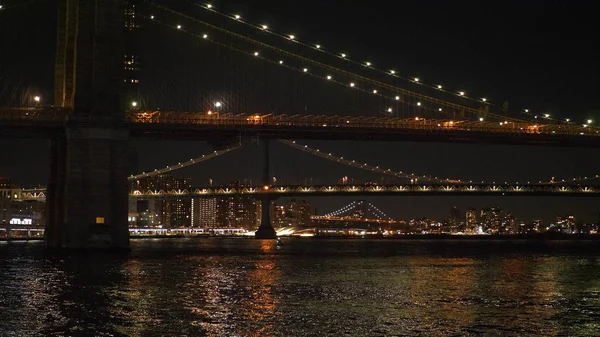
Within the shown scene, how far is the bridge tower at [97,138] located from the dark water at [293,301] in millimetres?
8033

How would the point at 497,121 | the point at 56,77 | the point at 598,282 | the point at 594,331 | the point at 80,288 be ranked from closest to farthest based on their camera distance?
the point at 594,331
the point at 80,288
the point at 598,282
the point at 56,77
the point at 497,121

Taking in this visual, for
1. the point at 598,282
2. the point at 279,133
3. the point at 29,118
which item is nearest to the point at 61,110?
the point at 29,118

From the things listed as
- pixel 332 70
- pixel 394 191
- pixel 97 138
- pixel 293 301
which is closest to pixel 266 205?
pixel 394 191

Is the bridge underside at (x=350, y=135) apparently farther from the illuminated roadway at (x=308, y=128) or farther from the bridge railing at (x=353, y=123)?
the bridge railing at (x=353, y=123)

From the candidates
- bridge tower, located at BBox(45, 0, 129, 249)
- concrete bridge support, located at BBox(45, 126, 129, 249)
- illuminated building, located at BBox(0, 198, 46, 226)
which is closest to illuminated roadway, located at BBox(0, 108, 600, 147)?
bridge tower, located at BBox(45, 0, 129, 249)

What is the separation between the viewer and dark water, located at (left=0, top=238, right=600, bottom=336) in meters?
18.3

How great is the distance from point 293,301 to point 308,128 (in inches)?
1532

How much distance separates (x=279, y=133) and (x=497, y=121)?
19261 mm

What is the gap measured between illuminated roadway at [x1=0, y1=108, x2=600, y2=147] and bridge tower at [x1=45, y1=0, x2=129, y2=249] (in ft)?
2.76

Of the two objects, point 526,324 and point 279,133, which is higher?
point 279,133

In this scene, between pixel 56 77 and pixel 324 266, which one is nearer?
pixel 324 266

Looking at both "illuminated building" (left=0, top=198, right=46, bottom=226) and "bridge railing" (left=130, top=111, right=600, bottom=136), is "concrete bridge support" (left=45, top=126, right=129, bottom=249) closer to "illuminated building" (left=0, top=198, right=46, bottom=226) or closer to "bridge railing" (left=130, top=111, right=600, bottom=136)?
"bridge railing" (left=130, top=111, right=600, bottom=136)

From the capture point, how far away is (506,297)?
80.8ft

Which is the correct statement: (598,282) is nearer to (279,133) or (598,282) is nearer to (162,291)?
(162,291)
